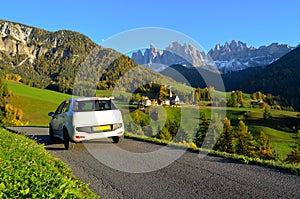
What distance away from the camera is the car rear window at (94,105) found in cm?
1103

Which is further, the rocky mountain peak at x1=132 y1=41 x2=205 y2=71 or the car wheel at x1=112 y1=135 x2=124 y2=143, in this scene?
the rocky mountain peak at x1=132 y1=41 x2=205 y2=71

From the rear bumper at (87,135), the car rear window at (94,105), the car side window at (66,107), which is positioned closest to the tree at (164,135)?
the car side window at (66,107)

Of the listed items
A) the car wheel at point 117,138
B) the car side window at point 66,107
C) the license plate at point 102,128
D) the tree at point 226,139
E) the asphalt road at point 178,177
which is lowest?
the tree at point 226,139

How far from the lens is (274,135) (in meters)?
97.3

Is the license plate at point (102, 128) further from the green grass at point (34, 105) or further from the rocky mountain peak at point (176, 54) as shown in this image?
the green grass at point (34, 105)

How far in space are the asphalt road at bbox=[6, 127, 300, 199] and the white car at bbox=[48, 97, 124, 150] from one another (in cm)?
106

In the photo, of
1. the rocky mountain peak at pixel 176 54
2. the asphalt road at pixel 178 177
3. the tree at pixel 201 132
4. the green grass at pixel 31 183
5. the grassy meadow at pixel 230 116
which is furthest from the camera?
the grassy meadow at pixel 230 116

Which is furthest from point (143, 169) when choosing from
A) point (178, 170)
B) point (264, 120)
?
point (264, 120)

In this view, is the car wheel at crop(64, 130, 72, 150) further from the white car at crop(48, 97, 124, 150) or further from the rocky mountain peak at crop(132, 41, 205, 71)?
the rocky mountain peak at crop(132, 41, 205, 71)

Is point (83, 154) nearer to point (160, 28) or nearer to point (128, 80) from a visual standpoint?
point (160, 28)

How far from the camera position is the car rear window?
434 inches

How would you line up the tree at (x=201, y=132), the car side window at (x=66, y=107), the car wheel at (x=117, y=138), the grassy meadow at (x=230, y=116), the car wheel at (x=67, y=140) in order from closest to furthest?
the car wheel at (x=67, y=140) < the car side window at (x=66, y=107) < the car wheel at (x=117, y=138) < the tree at (x=201, y=132) < the grassy meadow at (x=230, y=116)

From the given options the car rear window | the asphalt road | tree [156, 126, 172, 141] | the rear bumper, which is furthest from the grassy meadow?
the asphalt road

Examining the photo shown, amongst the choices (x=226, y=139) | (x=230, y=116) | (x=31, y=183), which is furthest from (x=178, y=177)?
(x=230, y=116)
